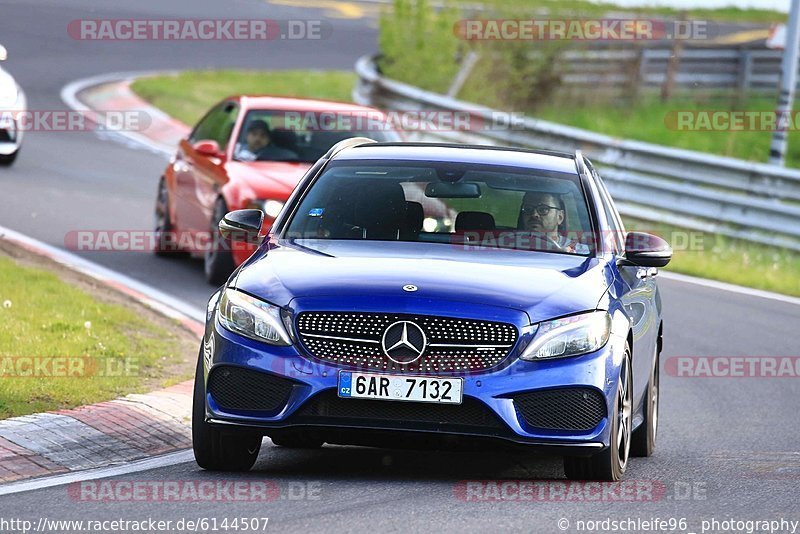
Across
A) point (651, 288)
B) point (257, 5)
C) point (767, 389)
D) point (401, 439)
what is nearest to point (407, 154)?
point (651, 288)

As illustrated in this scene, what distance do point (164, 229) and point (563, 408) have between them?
30.7 ft

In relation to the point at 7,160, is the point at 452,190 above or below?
above

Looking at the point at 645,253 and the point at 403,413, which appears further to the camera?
the point at 645,253

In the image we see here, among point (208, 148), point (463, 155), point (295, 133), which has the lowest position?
point (208, 148)

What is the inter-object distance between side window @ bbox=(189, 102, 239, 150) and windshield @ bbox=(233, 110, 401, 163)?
0.66ft

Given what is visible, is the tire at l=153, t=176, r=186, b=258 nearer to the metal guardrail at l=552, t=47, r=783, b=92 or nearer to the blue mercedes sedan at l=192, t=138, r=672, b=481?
the blue mercedes sedan at l=192, t=138, r=672, b=481

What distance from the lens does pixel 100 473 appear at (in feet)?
25.9

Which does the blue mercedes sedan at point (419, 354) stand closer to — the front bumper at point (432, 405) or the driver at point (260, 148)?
the front bumper at point (432, 405)

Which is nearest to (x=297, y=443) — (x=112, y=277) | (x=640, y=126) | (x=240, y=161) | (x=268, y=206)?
(x=268, y=206)

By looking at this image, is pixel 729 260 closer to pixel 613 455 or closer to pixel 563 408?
pixel 613 455

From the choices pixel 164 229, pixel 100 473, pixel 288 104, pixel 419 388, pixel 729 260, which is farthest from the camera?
pixel 729 260

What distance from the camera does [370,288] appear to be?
7609 mm

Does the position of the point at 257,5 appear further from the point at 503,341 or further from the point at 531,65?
the point at 503,341

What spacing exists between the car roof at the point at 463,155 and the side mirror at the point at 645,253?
0.62m
